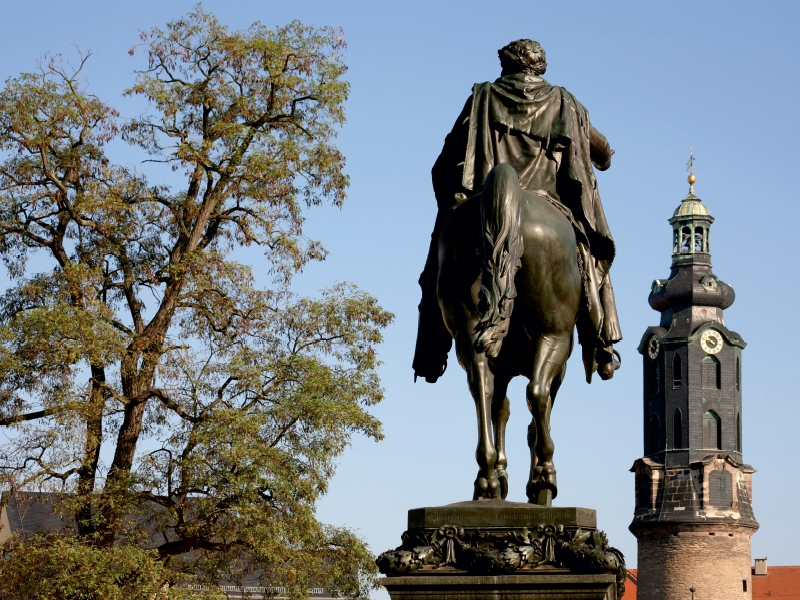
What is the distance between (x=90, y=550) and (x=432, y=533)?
14.9m

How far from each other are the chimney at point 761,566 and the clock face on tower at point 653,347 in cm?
1549

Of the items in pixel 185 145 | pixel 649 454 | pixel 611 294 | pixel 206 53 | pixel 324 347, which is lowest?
pixel 611 294

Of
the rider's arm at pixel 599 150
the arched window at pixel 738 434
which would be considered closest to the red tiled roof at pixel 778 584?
the arched window at pixel 738 434

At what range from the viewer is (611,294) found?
834 centimetres

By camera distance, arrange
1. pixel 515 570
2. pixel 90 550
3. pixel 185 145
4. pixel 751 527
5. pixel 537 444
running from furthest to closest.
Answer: pixel 751 527 < pixel 185 145 < pixel 90 550 < pixel 537 444 < pixel 515 570

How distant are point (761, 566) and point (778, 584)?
2.25 meters

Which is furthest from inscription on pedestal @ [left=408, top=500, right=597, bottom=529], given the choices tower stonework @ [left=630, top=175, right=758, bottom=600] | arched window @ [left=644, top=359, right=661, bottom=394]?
arched window @ [left=644, top=359, right=661, bottom=394]

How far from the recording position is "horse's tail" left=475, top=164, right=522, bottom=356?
7562mm

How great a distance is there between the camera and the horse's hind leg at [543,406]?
7.87 m

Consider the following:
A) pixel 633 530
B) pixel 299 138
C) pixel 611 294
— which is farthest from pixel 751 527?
pixel 611 294

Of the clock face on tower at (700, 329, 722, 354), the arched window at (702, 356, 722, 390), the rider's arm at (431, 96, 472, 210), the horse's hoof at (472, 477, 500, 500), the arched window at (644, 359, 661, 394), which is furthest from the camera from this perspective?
the arched window at (644, 359, 661, 394)

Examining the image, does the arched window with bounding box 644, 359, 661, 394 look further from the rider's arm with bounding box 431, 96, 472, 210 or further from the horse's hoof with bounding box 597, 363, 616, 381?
the rider's arm with bounding box 431, 96, 472, 210

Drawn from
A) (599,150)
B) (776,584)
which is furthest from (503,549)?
(776,584)

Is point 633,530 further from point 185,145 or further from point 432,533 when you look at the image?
point 432,533
